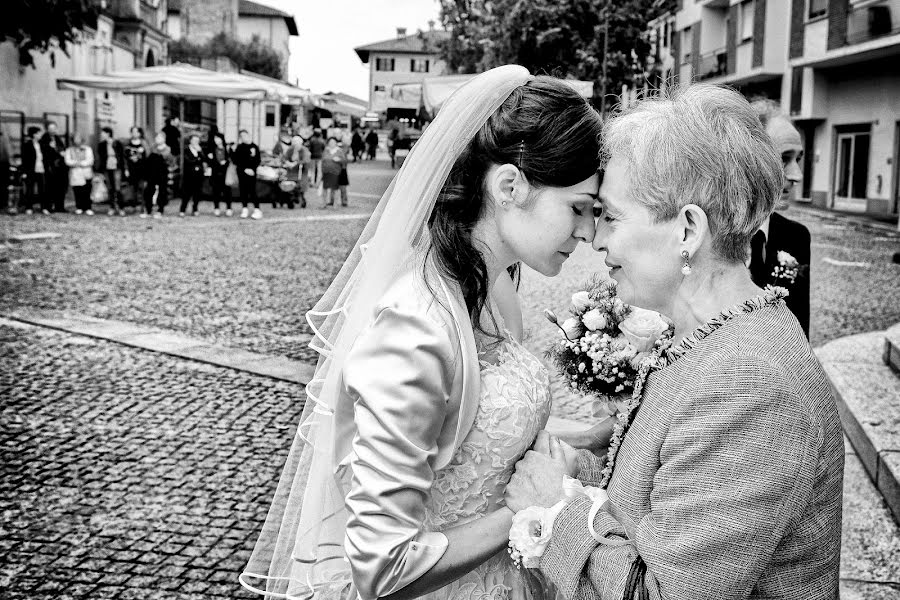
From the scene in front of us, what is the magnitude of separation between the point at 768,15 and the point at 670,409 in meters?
33.5

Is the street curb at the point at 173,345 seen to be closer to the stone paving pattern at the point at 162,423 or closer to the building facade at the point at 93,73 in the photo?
the stone paving pattern at the point at 162,423

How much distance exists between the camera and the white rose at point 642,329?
2.65m

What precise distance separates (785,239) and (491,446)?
237cm

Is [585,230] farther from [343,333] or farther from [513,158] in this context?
[343,333]

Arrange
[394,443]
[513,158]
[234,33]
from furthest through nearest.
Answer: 1. [234,33]
2. [513,158]
3. [394,443]

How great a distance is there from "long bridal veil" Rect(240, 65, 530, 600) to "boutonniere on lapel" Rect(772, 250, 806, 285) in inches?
73.2

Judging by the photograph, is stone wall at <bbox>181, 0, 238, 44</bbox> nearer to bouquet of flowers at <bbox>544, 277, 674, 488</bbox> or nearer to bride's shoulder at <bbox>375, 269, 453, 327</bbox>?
bouquet of flowers at <bbox>544, 277, 674, 488</bbox>

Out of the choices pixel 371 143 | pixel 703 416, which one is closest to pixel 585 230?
pixel 703 416

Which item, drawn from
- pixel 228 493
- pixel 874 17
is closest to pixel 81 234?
pixel 228 493

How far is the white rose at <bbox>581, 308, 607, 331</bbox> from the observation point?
8.82ft

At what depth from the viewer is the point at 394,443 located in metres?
1.81

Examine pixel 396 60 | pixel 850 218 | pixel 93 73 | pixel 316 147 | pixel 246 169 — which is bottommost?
pixel 850 218

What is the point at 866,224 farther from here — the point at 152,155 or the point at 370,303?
the point at 370,303

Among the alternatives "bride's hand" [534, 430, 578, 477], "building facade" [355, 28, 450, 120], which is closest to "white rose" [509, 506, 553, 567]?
"bride's hand" [534, 430, 578, 477]
